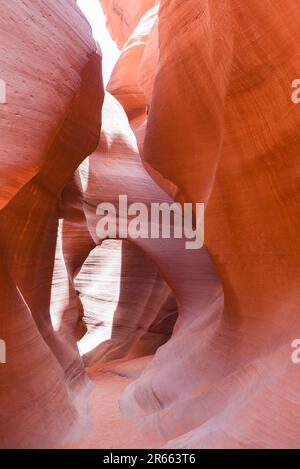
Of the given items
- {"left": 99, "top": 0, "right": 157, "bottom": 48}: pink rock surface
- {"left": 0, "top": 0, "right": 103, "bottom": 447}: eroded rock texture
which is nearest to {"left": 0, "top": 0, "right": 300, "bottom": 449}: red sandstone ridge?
{"left": 0, "top": 0, "right": 103, "bottom": 447}: eroded rock texture

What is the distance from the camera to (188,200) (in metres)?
6.13

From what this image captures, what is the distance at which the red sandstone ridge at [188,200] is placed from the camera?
314 centimetres

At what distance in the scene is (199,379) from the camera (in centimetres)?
500

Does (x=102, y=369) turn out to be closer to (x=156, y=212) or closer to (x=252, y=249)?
(x=156, y=212)

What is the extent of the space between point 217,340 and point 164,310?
17.0 feet

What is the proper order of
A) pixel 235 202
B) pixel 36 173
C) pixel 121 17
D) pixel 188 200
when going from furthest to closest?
pixel 121 17, pixel 188 200, pixel 235 202, pixel 36 173

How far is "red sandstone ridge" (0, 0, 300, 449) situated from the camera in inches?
124

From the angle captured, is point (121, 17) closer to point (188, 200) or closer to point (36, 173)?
point (188, 200)

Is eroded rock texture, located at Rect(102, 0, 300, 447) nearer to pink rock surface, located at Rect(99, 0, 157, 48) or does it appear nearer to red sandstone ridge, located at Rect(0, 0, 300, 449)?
red sandstone ridge, located at Rect(0, 0, 300, 449)

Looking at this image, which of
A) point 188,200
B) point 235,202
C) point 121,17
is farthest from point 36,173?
point 121,17

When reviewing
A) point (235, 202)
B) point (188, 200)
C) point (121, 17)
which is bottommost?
point (235, 202)

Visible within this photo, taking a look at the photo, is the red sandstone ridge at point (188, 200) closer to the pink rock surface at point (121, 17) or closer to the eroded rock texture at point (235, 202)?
the eroded rock texture at point (235, 202)

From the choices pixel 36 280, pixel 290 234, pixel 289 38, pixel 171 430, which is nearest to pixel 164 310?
pixel 36 280

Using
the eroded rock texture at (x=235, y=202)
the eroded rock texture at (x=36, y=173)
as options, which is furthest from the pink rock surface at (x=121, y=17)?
the eroded rock texture at (x=36, y=173)
